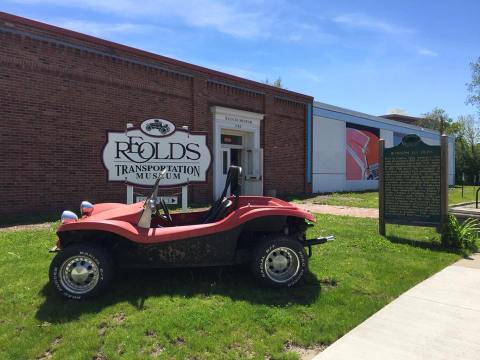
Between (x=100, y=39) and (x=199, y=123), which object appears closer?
(x=100, y=39)

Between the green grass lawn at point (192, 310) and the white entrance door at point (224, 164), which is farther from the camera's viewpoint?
the white entrance door at point (224, 164)

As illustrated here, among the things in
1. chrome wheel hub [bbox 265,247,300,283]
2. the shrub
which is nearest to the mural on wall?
the shrub

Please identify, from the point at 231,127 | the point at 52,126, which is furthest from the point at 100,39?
Answer: the point at 231,127

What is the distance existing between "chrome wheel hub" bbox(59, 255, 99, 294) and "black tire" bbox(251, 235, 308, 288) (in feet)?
5.70

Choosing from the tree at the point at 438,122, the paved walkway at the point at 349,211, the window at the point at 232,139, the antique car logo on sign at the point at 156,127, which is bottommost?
the paved walkway at the point at 349,211

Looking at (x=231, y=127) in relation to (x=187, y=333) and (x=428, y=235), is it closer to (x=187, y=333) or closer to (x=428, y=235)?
(x=428, y=235)

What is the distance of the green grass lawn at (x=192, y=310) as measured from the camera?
12.3 ft

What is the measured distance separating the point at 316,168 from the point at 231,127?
6693 mm

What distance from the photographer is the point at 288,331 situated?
4066 millimetres

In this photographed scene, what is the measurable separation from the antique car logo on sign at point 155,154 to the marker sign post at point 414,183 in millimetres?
3659

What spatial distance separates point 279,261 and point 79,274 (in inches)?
86.6

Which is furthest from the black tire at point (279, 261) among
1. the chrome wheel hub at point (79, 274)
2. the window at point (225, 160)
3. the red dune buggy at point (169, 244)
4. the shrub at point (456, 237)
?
the window at point (225, 160)

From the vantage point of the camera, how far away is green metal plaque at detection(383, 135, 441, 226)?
826cm

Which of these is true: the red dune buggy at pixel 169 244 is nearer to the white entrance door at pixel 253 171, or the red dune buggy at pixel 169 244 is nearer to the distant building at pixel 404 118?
the white entrance door at pixel 253 171
